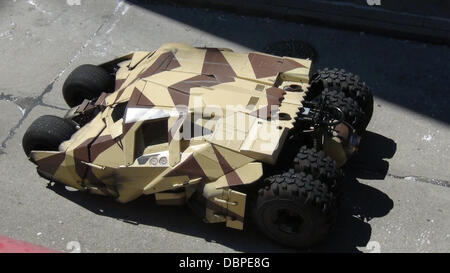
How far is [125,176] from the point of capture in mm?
7520

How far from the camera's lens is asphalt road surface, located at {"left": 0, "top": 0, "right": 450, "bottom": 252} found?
770 cm

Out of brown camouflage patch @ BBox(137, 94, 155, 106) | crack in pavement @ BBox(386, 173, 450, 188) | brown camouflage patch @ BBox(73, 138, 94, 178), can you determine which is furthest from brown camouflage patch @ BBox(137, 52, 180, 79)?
crack in pavement @ BBox(386, 173, 450, 188)

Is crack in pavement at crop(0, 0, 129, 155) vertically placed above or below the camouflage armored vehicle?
below

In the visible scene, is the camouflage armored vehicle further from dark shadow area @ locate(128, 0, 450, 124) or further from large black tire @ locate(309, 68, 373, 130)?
dark shadow area @ locate(128, 0, 450, 124)

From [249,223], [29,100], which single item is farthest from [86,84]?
[249,223]

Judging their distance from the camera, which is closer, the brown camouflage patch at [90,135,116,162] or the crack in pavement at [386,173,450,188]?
the brown camouflage patch at [90,135,116,162]

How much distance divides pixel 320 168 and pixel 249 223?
1.23 meters

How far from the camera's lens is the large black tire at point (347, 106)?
26.0 feet

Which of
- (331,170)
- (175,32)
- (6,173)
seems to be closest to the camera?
(331,170)

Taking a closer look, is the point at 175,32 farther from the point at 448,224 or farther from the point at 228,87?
the point at 448,224

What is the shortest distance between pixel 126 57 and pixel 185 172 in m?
2.85

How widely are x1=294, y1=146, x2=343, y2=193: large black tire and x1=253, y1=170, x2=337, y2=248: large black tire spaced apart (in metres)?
0.09

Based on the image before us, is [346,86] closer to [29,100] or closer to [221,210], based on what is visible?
[221,210]
